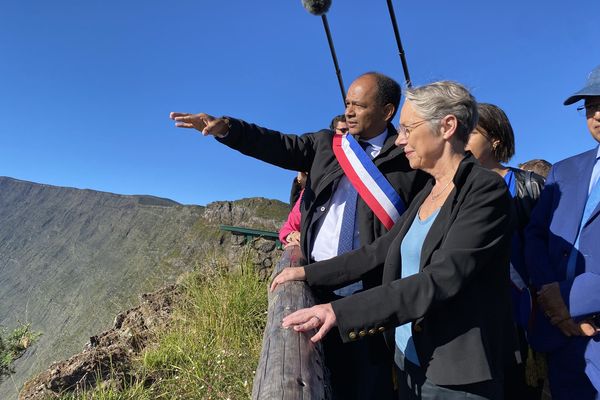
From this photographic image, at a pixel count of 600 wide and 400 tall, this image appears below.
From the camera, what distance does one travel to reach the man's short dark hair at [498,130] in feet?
8.26

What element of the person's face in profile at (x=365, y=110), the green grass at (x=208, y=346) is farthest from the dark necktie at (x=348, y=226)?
the green grass at (x=208, y=346)

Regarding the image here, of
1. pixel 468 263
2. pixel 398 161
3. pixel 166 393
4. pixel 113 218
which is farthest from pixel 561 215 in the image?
pixel 113 218

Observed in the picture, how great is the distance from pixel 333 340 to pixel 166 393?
71.4 inches

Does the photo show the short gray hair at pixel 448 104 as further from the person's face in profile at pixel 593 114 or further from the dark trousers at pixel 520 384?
the dark trousers at pixel 520 384

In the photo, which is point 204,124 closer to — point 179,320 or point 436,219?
point 436,219

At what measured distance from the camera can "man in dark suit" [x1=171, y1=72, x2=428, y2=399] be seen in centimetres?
208

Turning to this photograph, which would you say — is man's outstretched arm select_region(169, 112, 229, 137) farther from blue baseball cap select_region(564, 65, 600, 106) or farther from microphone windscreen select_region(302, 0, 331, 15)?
microphone windscreen select_region(302, 0, 331, 15)

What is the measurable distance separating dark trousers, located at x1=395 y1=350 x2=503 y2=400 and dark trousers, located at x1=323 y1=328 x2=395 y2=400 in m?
0.24

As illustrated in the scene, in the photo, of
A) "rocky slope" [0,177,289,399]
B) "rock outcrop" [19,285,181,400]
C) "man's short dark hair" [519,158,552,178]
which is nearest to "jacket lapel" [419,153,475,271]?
"man's short dark hair" [519,158,552,178]

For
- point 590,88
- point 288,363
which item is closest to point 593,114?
point 590,88

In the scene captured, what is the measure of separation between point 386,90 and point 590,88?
93 cm

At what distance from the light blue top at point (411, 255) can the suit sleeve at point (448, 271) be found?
0.51 ft

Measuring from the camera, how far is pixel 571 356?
1.77m

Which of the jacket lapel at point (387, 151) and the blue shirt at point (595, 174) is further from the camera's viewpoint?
the jacket lapel at point (387, 151)
